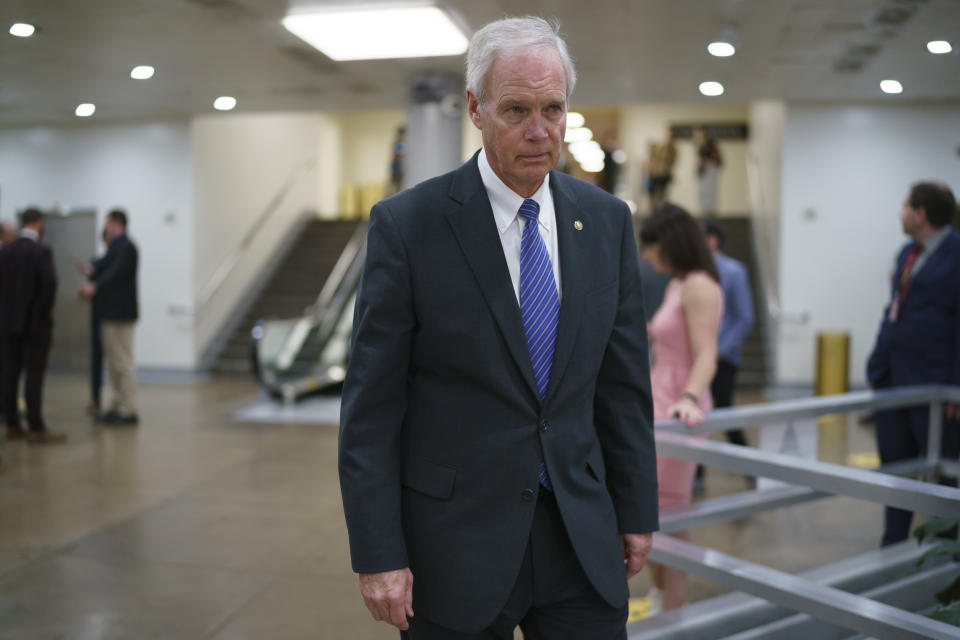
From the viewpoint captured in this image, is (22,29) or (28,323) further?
(28,323)

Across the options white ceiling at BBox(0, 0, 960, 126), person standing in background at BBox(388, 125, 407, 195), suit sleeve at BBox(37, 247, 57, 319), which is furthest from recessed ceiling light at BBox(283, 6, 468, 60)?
person standing in background at BBox(388, 125, 407, 195)

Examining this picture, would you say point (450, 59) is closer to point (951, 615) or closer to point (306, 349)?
point (306, 349)

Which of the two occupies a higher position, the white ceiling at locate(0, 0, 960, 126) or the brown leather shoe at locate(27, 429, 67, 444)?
the white ceiling at locate(0, 0, 960, 126)

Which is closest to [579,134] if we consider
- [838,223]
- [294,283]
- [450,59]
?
[294,283]

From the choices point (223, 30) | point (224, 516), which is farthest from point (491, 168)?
point (223, 30)

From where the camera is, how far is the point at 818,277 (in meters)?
10.9

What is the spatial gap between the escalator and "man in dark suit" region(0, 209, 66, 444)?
291 cm

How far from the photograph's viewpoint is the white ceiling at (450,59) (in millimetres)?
3375

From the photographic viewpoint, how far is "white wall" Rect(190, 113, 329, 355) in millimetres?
12499

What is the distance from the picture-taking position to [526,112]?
161 cm

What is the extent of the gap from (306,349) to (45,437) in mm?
4488

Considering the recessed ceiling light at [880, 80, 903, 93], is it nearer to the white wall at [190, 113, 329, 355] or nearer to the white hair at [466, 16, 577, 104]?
the white hair at [466, 16, 577, 104]

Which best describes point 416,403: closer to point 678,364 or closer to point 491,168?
point 491,168

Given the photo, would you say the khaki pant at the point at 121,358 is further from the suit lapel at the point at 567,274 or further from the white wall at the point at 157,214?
the suit lapel at the point at 567,274
